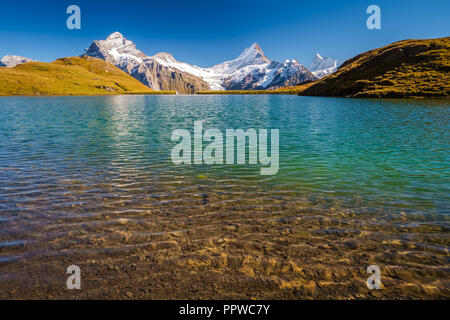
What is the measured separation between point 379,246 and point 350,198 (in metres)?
4.84

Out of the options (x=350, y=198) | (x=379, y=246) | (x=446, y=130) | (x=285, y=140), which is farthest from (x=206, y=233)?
(x=446, y=130)

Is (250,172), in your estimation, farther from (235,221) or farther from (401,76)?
(401,76)

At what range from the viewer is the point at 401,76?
146 m

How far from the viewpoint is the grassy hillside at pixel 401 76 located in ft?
404

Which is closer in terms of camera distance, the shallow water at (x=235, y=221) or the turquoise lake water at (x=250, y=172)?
the shallow water at (x=235, y=221)

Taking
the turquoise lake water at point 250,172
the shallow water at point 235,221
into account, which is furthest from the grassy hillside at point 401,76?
the shallow water at point 235,221

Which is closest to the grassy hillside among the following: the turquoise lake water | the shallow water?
the turquoise lake water

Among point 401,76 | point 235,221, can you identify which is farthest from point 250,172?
point 401,76

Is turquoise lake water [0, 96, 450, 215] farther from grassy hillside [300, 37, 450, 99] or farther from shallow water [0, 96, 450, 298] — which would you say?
grassy hillside [300, 37, 450, 99]

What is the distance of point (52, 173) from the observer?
725 inches

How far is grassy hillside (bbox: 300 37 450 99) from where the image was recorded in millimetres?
123188

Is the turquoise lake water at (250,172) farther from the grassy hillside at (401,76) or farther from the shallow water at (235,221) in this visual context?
the grassy hillside at (401,76)

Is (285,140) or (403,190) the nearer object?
(403,190)
